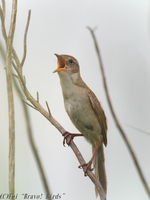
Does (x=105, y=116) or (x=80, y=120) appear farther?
(x=105, y=116)

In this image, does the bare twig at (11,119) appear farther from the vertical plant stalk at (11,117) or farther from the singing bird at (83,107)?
the singing bird at (83,107)

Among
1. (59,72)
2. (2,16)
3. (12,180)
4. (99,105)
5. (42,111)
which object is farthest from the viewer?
(99,105)

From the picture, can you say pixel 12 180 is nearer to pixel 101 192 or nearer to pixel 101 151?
pixel 101 192

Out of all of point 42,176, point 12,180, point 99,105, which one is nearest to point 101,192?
point 42,176

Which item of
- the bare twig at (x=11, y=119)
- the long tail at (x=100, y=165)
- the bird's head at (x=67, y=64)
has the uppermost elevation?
the bird's head at (x=67, y=64)

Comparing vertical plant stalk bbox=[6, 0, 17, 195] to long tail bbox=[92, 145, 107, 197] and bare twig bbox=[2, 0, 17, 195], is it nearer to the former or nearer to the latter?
bare twig bbox=[2, 0, 17, 195]

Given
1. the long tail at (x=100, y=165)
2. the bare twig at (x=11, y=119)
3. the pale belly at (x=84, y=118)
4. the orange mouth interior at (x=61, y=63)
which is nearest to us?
the bare twig at (x=11, y=119)

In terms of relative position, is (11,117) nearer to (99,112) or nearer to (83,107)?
(83,107)

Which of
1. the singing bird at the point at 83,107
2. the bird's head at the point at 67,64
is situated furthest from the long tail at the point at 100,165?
the bird's head at the point at 67,64
